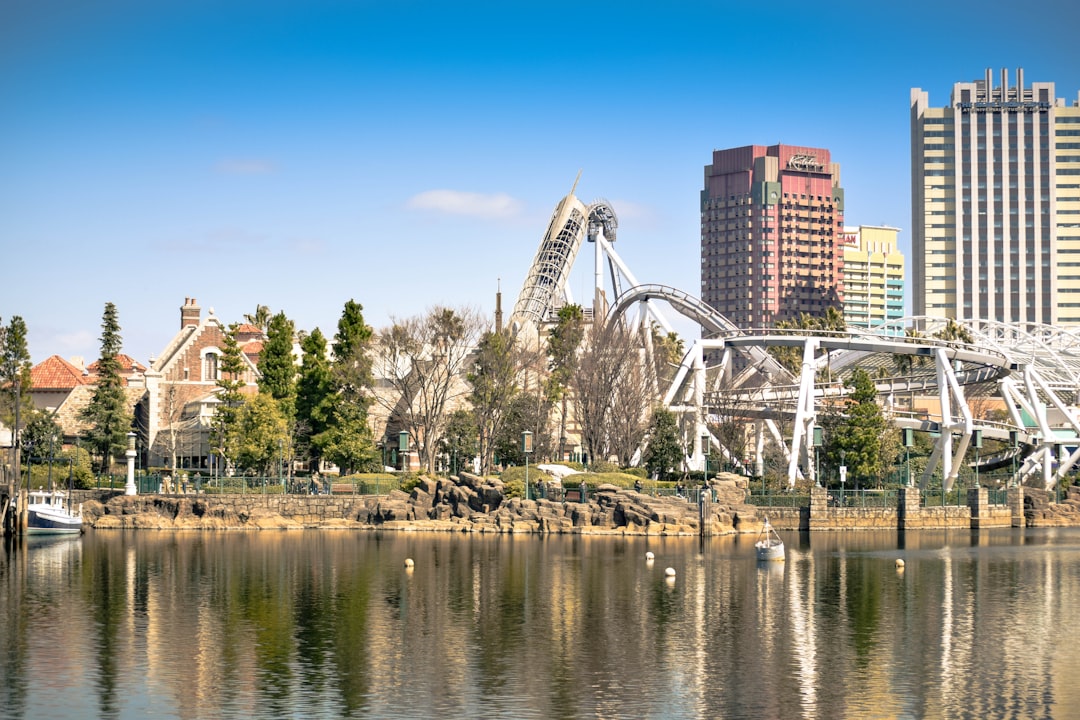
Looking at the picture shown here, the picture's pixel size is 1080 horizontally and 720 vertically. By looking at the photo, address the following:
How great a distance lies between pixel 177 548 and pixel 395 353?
83.6 ft

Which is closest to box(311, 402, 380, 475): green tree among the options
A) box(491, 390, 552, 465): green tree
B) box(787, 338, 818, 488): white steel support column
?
box(491, 390, 552, 465): green tree

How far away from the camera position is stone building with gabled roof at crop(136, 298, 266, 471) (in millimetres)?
97875

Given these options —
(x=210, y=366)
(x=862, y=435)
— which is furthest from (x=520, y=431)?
(x=862, y=435)

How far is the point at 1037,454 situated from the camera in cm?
9331

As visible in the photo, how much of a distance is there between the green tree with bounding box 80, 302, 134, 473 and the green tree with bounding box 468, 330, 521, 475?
2425 cm

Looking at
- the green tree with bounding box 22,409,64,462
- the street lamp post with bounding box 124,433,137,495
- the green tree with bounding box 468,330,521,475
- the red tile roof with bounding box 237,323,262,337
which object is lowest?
the street lamp post with bounding box 124,433,137,495

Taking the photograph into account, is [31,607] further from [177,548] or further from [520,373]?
[520,373]

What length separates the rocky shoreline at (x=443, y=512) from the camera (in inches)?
2901

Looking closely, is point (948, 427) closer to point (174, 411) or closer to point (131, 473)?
point (131, 473)

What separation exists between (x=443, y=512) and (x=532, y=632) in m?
34.7

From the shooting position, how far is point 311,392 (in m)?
91.8

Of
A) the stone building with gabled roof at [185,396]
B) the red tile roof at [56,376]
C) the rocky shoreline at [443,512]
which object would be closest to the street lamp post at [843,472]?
the rocky shoreline at [443,512]

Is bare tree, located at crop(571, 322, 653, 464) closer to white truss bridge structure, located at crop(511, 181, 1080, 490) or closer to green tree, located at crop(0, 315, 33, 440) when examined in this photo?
white truss bridge structure, located at crop(511, 181, 1080, 490)

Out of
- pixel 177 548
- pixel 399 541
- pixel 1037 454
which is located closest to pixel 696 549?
pixel 399 541
